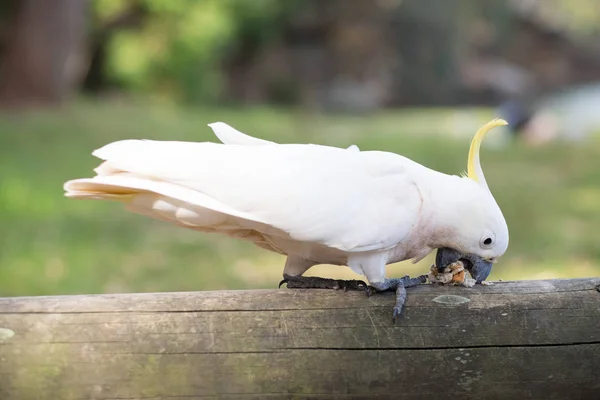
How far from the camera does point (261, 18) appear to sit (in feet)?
52.9

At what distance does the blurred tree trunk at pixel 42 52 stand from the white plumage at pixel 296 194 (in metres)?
8.24

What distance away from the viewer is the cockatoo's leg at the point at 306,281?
176 centimetres

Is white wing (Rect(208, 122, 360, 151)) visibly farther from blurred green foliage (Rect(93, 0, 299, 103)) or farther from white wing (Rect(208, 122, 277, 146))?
blurred green foliage (Rect(93, 0, 299, 103))

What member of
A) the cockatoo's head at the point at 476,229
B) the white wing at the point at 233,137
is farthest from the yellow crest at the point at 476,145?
the white wing at the point at 233,137

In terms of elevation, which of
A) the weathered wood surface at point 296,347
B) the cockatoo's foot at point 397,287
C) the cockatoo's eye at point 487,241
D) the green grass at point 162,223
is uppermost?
the cockatoo's eye at point 487,241

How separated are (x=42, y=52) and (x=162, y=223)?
4888 mm

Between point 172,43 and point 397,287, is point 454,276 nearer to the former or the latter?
point 397,287

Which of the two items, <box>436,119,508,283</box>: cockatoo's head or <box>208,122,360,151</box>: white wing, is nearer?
<box>436,119,508,283</box>: cockatoo's head

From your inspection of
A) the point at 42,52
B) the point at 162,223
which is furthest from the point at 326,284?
the point at 42,52

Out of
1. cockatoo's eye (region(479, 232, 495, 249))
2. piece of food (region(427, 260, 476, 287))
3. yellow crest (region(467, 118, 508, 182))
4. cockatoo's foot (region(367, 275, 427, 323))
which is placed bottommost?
cockatoo's foot (region(367, 275, 427, 323))

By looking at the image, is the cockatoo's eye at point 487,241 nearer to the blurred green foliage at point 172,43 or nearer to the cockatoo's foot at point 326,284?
the cockatoo's foot at point 326,284

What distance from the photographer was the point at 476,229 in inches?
69.3

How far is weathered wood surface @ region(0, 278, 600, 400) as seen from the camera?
1.55 meters

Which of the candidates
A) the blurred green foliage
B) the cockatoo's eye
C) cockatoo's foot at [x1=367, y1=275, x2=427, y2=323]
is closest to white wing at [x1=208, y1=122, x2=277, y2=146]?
cockatoo's foot at [x1=367, y1=275, x2=427, y2=323]
